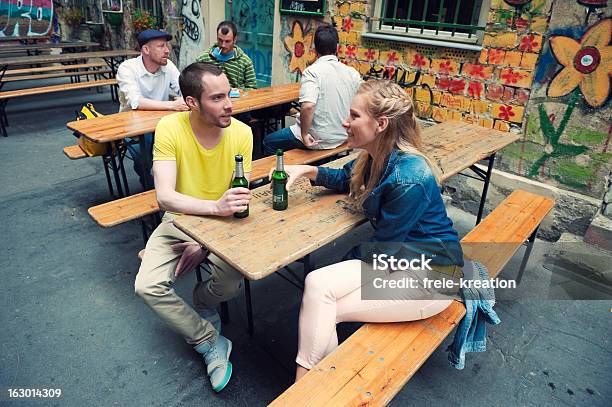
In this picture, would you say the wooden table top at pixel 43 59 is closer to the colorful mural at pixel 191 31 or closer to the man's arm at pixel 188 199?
the colorful mural at pixel 191 31

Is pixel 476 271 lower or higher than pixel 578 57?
lower

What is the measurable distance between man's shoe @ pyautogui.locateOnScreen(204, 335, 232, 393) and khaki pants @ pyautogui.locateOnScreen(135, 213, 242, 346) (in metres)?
0.08

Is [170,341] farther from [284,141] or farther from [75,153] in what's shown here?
[75,153]

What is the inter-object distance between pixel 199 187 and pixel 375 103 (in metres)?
1.15

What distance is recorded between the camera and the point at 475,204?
14.5 ft

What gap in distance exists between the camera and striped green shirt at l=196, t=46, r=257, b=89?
482 centimetres

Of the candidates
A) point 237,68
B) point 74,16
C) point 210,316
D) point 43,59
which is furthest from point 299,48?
point 74,16

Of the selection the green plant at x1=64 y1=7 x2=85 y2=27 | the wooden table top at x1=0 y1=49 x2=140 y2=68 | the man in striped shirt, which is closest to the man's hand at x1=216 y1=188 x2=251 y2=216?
the man in striped shirt

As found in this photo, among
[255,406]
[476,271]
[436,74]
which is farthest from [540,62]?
[255,406]

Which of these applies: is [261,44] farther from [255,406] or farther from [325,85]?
[255,406]

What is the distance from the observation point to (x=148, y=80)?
406cm

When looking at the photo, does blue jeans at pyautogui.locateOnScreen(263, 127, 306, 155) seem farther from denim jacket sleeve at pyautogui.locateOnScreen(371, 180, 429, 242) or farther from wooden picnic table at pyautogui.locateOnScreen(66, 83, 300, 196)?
denim jacket sleeve at pyautogui.locateOnScreen(371, 180, 429, 242)

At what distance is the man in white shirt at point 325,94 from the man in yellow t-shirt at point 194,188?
121 centimetres

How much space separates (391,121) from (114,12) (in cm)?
1060
